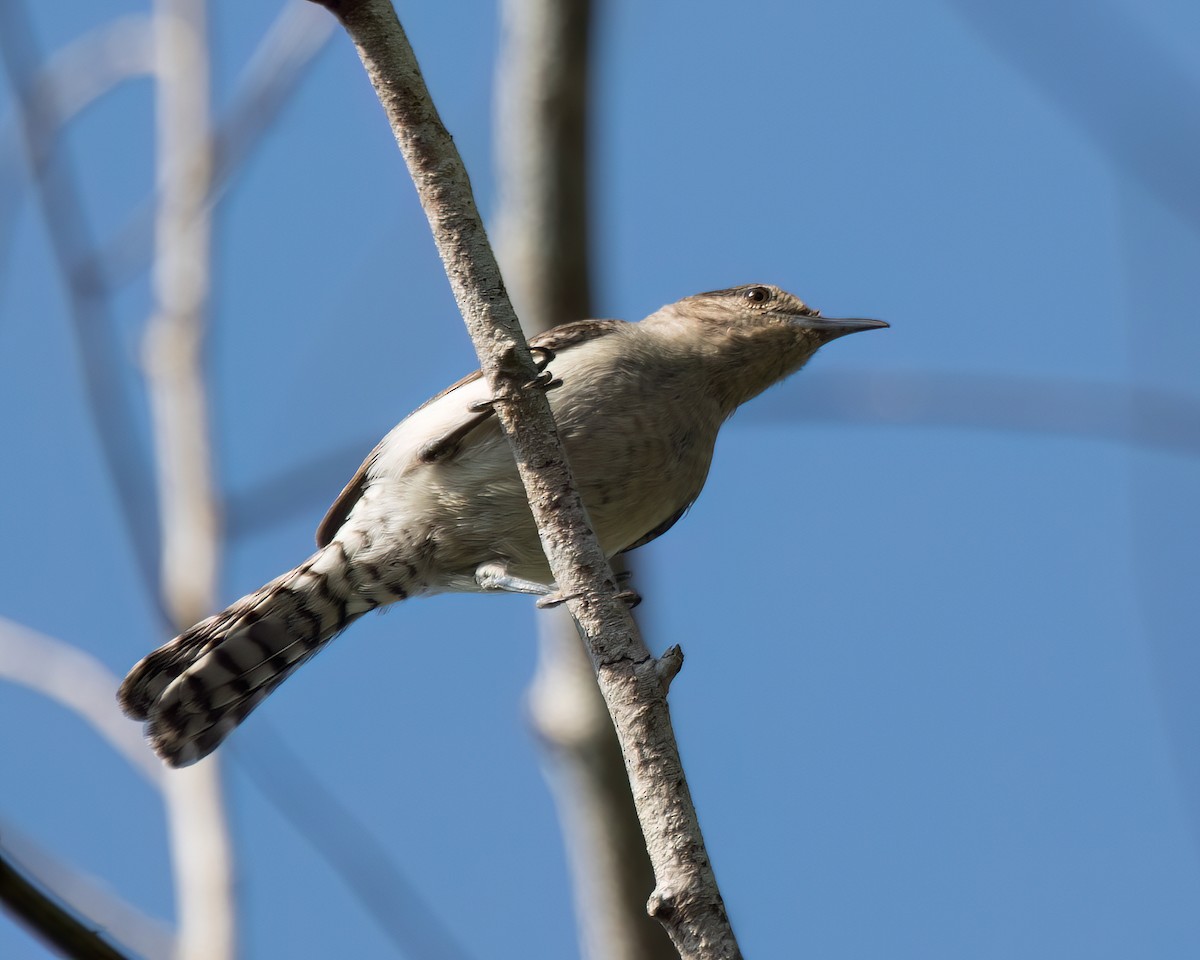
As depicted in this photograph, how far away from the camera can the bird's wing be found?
15.3 feet

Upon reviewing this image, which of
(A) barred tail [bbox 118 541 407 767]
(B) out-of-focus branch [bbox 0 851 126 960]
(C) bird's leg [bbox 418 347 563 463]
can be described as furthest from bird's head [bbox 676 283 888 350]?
(B) out-of-focus branch [bbox 0 851 126 960]

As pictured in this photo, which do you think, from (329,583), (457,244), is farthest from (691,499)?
(457,244)

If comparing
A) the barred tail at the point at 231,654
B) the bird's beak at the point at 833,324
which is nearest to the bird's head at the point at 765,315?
the bird's beak at the point at 833,324

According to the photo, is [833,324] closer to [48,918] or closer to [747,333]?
[747,333]

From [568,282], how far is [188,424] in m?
3.07

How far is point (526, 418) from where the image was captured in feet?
9.72

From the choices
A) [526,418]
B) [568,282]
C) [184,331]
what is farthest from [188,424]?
[526,418]

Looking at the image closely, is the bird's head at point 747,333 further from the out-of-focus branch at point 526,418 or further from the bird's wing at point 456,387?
the out-of-focus branch at point 526,418

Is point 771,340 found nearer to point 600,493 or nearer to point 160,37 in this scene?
point 600,493

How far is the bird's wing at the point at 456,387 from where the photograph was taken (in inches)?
183

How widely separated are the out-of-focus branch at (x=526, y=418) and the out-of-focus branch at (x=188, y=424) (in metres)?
3.63

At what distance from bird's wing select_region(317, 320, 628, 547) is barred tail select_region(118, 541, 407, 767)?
243 mm

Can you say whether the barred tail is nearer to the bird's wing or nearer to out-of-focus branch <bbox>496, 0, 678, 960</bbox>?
the bird's wing

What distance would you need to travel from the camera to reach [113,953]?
58.6 inches
